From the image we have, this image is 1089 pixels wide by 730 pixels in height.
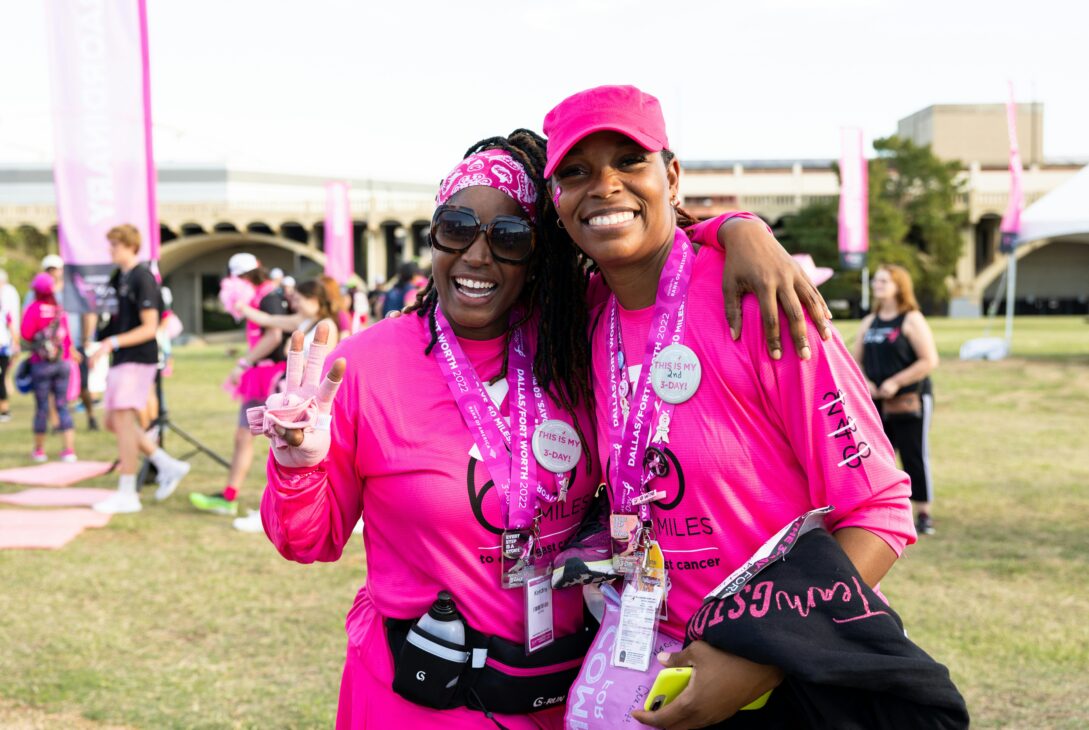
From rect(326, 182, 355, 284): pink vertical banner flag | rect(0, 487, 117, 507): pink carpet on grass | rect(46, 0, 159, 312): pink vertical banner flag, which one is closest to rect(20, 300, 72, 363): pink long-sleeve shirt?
rect(0, 487, 117, 507): pink carpet on grass

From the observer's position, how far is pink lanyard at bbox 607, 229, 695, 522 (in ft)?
6.15

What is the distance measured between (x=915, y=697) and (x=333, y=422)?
120cm

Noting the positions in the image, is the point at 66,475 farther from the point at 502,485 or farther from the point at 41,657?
the point at 502,485

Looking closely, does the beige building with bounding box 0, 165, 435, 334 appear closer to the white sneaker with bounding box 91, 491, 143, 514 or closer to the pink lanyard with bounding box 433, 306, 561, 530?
the white sneaker with bounding box 91, 491, 143, 514

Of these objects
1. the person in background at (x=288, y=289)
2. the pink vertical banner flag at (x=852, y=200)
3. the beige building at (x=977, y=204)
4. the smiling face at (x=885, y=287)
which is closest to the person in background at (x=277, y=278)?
the person in background at (x=288, y=289)

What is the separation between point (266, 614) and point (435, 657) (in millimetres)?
3769

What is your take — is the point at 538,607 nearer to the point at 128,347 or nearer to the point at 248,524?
the point at 248,524

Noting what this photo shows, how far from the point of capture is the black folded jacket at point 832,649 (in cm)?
154

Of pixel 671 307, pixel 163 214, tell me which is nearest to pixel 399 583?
pixel 671 307

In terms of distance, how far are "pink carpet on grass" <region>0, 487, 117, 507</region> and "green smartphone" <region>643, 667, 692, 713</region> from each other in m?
7.57

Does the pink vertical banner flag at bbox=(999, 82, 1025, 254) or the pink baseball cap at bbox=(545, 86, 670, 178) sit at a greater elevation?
the pink vertical banner flag at bbox=(999, 82, 1025, 254)

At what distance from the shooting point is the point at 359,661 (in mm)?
2137

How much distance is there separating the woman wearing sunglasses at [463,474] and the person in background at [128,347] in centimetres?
597

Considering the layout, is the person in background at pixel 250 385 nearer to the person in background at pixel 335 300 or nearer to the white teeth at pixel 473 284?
the person in background at pixel 335 300
